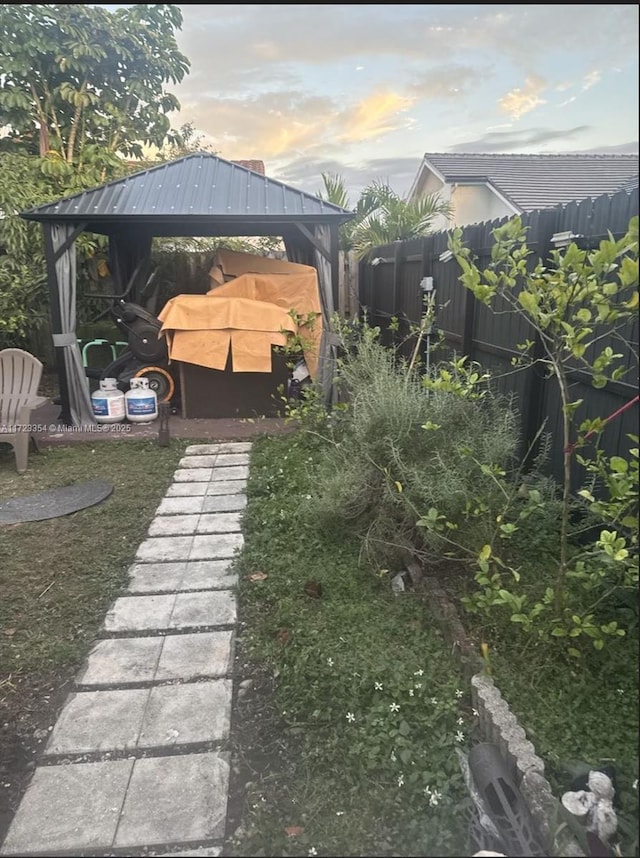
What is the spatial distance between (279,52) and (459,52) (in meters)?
0.35

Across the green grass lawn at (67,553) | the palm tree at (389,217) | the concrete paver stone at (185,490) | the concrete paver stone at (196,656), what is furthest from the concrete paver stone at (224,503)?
the palm tree at (389,217)

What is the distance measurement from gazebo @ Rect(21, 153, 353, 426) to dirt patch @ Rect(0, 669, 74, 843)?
429cm

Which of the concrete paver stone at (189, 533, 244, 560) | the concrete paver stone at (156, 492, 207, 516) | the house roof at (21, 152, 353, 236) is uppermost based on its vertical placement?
the house roof at (21, 152, 353, 236)

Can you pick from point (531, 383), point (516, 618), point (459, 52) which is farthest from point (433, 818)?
point (531, 383)

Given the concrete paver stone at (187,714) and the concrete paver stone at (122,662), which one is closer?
the concrete paver stone at (187,714)

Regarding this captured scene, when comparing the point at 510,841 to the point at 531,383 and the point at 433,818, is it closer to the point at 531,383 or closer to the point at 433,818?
the point at 433,818

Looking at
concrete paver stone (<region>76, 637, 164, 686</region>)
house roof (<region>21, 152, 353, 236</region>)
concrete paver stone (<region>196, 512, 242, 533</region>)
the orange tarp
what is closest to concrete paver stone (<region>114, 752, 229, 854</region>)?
concrete paver stone (<region>76, 637, 164, 686</region>)

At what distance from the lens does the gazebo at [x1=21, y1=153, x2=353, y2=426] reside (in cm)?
619

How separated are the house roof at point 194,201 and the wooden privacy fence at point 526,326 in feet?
4.32

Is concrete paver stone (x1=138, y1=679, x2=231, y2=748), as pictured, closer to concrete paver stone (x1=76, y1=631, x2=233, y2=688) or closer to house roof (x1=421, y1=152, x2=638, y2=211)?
concrete paver stone (x1=76, y1=631, x2=233, y2=688)

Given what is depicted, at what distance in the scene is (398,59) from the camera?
1.22 meters

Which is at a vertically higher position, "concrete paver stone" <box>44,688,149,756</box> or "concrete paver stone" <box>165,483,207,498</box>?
"concrete paver stone" <box>165,483,207,498</box>

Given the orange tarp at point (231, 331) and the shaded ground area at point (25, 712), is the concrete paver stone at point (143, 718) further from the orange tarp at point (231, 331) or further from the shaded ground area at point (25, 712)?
the orange tarp at point (231, 331)

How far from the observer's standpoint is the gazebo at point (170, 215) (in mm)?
6188
